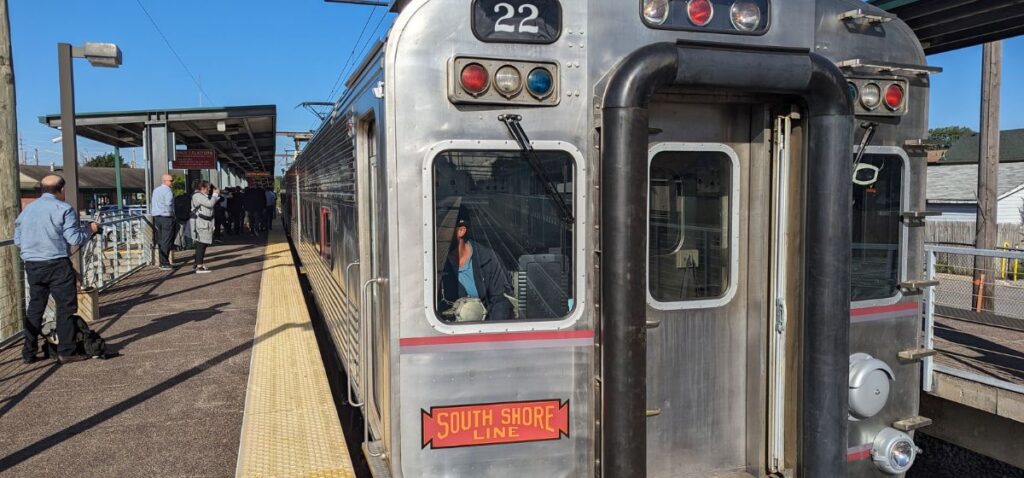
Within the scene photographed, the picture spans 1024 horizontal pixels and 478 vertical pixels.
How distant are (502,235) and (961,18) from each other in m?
4.58

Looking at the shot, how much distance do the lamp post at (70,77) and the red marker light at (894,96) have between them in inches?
330

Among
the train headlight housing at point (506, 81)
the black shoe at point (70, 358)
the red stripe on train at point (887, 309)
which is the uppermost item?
the train headlight housing at point (506, 81)

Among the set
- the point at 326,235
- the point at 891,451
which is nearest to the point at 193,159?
the point at 326,235

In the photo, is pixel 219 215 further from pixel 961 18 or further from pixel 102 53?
pixel 961 18

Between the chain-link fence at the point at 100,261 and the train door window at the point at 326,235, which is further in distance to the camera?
the chain-link fence at the point at 100,261

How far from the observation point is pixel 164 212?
1260cm

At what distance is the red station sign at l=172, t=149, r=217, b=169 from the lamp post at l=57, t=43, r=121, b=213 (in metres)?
10.9

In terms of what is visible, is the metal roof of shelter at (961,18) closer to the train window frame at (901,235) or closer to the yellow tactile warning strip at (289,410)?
the train window frame at (901,235)

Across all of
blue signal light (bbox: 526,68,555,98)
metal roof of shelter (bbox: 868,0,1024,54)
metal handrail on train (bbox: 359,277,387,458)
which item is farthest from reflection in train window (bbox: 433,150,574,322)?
metal roof of shelter (bbox: 868,0,1024,54)

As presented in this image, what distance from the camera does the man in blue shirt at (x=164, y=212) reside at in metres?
12.6

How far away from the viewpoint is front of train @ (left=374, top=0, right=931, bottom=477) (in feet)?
9.45

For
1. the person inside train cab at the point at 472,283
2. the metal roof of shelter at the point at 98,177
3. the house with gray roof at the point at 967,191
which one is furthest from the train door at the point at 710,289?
the metal roof of shelter at the point at 98,177

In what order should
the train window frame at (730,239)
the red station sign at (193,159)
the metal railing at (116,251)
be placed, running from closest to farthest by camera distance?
1. the train window frame at (730,239)
2. the metal railing at (116,251)
3. the red station sign at (193,159)

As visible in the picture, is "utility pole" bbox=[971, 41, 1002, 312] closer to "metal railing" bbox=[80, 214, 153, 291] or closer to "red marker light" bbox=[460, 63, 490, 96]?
"red marker light" bbox=[460, 63, 490, 96]
